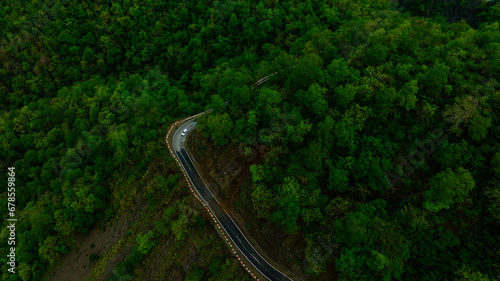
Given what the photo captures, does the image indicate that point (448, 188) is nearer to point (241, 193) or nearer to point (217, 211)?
point (241, 193)

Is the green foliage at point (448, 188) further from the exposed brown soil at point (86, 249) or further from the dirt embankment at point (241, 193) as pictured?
the exposed brown soil at point (86, 249)

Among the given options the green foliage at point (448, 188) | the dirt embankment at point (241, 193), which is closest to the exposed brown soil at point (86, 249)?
the dirt embankment at point (241, 193)

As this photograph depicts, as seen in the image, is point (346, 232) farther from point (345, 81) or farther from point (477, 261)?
point (345, 81)

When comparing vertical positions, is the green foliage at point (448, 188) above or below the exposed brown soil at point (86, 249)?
above

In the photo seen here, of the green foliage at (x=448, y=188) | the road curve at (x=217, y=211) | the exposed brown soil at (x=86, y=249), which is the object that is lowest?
the exposed brown soil at (x=86, y=249)

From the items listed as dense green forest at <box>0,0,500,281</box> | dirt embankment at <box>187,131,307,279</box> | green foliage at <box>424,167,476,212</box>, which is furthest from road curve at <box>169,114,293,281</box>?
green foliage at <box>424,167,476,212</box>

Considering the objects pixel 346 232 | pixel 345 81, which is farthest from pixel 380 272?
pixel 345 81

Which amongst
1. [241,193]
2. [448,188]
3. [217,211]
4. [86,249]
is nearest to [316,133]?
[241,193]
